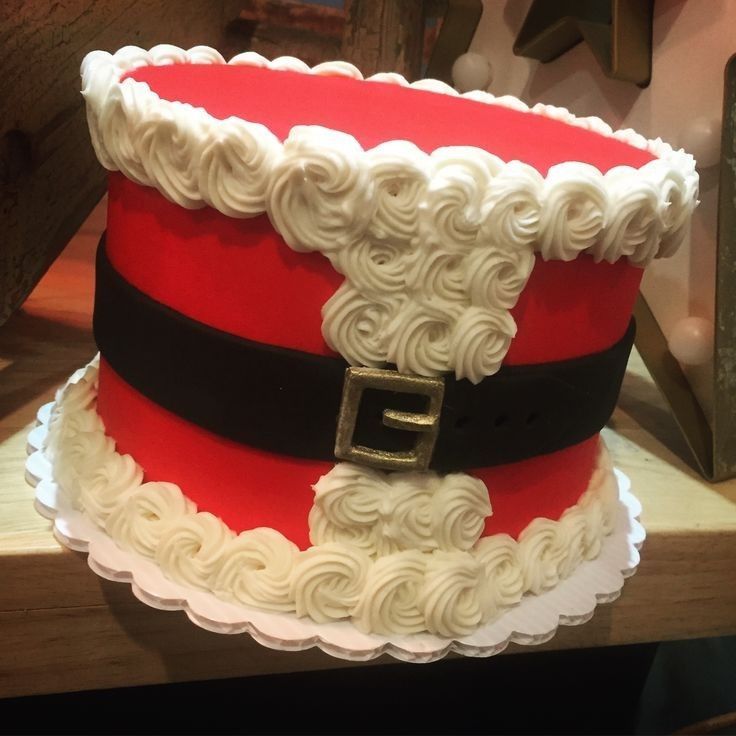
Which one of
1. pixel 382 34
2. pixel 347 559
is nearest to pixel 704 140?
pixel 382 34

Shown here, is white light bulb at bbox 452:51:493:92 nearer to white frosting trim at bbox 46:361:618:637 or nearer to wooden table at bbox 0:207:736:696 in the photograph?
wooden table at bbox 0:207:736:696

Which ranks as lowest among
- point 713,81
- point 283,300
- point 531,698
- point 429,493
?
point 531,698

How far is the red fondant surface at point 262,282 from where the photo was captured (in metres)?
0.76

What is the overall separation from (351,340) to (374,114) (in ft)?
1.05

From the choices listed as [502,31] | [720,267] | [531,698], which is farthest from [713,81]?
[531,698]

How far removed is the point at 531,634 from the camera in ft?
2.82

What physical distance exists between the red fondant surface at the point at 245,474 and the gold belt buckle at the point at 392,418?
0.05 m

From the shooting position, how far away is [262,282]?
768 mm

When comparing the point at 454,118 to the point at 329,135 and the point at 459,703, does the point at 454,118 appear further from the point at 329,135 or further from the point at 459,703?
the point at 459,703

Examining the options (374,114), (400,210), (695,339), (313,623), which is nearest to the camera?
(400,210)

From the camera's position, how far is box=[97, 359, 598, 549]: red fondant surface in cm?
84

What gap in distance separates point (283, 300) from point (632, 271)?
0.40 m

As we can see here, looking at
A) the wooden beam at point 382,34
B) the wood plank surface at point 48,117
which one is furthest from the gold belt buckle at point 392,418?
the wooden beam at point 382,34

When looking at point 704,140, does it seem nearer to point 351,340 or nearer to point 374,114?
point 374,114
